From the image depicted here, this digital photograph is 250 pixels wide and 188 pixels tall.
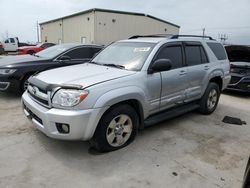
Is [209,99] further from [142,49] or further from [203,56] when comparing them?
[142,49]

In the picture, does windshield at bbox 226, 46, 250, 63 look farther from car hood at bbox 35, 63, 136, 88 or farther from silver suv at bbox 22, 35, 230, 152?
car hood at bbox 35, 63, 136, 88

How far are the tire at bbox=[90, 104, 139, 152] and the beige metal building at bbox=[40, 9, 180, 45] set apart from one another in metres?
22.5

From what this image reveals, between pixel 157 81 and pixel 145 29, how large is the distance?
87.2 feet

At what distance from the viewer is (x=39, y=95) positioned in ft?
11.3

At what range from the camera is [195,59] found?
4977mm

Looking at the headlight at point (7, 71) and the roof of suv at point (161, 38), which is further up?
the roof of suv at point (161, 38)

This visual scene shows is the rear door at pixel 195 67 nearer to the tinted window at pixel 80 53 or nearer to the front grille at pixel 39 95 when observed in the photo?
the front grille at pixel 39 95

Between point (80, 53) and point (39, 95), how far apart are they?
3.98m

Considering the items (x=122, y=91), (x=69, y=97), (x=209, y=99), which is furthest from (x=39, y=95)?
(x=209, y=99)

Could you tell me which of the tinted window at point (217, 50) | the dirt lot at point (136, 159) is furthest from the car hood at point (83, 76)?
the tinted window at point (217, 50)

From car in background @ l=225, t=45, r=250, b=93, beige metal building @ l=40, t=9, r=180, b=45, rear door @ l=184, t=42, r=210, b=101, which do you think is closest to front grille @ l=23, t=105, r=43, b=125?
rear door @ l=184, t=42, r=210, b=101

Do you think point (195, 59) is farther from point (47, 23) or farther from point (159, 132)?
point (47, 23)

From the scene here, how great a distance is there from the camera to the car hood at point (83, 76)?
329cm

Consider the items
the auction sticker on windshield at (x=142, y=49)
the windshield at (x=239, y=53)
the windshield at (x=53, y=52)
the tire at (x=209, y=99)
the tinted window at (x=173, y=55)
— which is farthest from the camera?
the windshield at (x=239, y=53)
